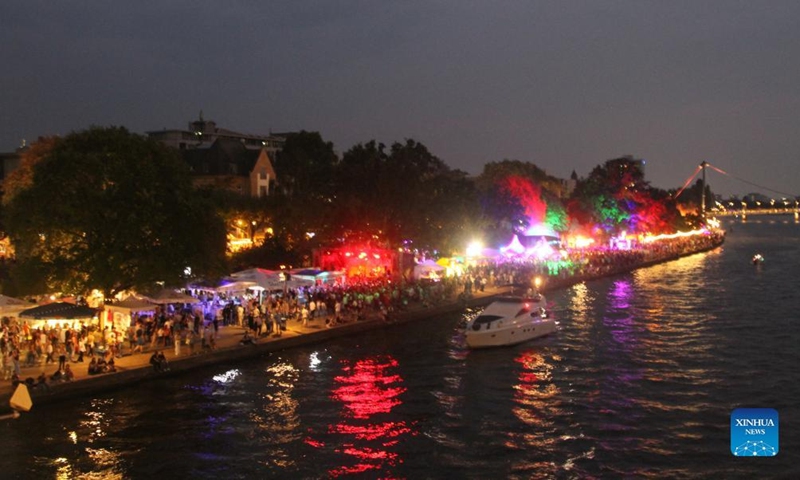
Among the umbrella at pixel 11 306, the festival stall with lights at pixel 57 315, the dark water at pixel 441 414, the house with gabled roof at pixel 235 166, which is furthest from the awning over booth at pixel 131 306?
the house with gabled roof at pixel 235 166

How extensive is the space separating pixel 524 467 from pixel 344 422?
22.6 ft

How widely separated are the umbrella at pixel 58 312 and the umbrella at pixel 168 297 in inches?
171

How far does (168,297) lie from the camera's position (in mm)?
36219

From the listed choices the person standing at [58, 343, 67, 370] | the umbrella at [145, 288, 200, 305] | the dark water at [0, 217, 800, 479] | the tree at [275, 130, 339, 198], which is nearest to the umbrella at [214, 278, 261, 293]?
the umbrella at [145, 288, 200, 305]

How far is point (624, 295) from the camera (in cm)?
6291

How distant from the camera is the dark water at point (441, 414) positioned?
21.8 metres

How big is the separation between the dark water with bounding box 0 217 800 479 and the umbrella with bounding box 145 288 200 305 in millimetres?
5756

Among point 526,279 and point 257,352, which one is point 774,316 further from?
point 257,352

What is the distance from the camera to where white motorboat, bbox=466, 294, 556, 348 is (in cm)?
3800

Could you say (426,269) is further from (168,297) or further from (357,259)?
(168,297)

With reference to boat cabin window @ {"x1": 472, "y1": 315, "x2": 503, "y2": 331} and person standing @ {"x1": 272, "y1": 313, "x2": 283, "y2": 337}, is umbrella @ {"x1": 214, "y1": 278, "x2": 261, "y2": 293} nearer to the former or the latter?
person standing @ {"x1": 272, "y1": 313, "x2": 283, "y2": 337}

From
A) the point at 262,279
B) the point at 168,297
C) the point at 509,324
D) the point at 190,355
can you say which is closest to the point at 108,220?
the point at 168,297

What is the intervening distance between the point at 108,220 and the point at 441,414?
17704 mm

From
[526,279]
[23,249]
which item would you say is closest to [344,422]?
[23,249]
